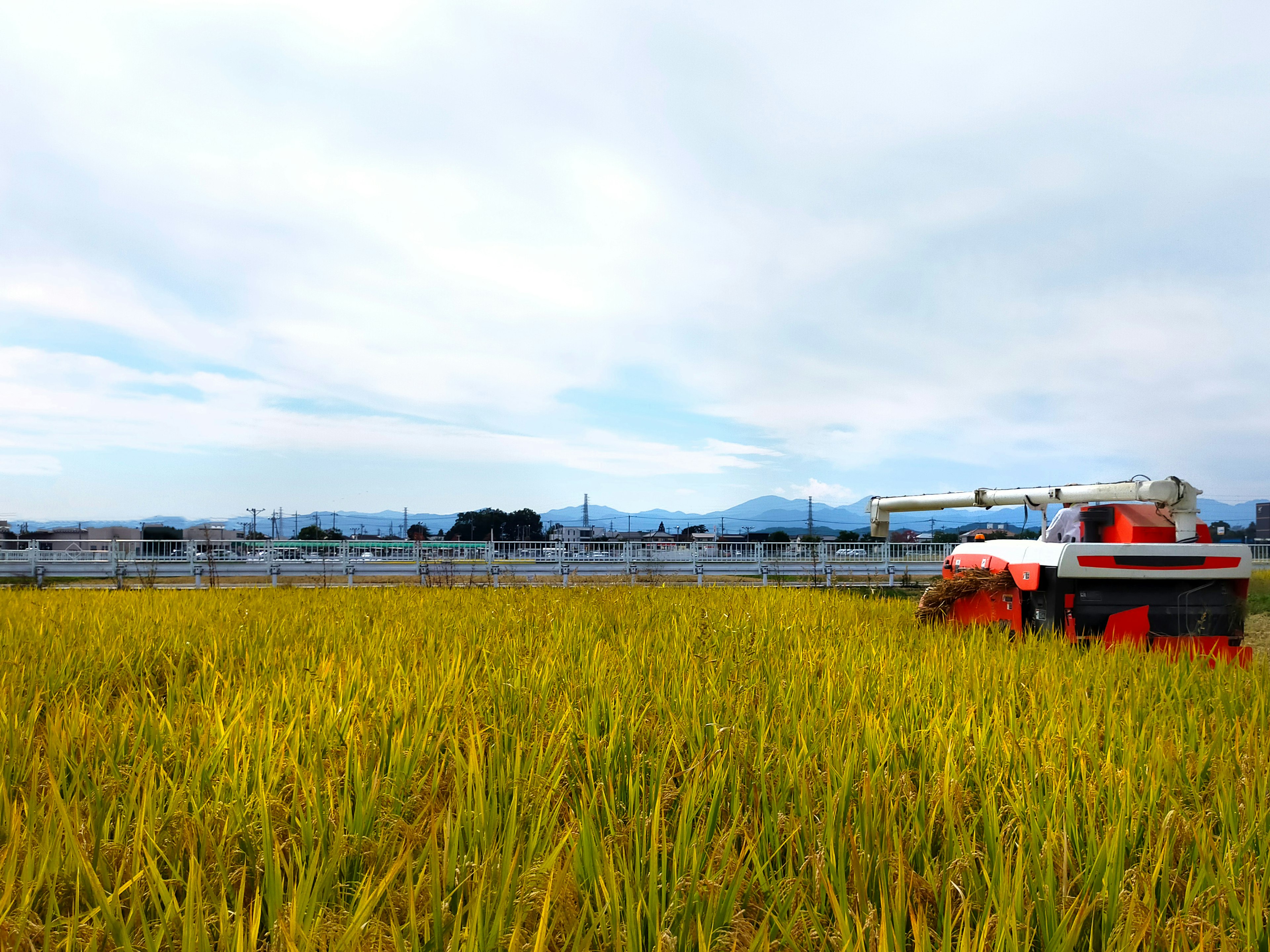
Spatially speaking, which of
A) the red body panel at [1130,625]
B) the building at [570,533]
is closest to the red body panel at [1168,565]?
the red body panel at [1130,625]

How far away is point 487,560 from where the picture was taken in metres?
23.1

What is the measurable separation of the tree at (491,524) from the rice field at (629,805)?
3375 inches

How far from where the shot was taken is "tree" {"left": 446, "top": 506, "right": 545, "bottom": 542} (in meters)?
98.3

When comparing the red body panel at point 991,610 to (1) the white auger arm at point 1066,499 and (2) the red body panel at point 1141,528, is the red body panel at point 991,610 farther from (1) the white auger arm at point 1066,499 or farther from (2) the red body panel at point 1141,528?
(1) the white auger arm at point 1066,499

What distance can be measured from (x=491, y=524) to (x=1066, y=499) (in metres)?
104

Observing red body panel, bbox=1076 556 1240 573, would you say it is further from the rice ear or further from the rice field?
the rice field

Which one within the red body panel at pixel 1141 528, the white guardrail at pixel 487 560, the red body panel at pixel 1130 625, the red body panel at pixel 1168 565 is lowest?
the white guardrail at pixel 487 560

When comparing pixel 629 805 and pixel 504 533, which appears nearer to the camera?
pixel 629 805

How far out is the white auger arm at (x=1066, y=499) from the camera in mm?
7664

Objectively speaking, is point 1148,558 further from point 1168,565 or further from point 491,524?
point 491,524

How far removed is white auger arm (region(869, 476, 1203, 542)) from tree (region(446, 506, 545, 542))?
77631 millimetres

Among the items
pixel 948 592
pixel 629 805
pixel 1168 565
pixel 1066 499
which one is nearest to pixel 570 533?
pixel 1066 499

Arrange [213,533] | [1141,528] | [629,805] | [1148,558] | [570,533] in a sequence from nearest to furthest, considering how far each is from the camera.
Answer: [629,805] < [1148,558] < [1141,528] < [213,533] < [570,533]

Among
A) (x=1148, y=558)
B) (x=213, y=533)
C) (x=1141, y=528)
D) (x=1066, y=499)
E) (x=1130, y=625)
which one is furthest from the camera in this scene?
(x=213, y=533)
